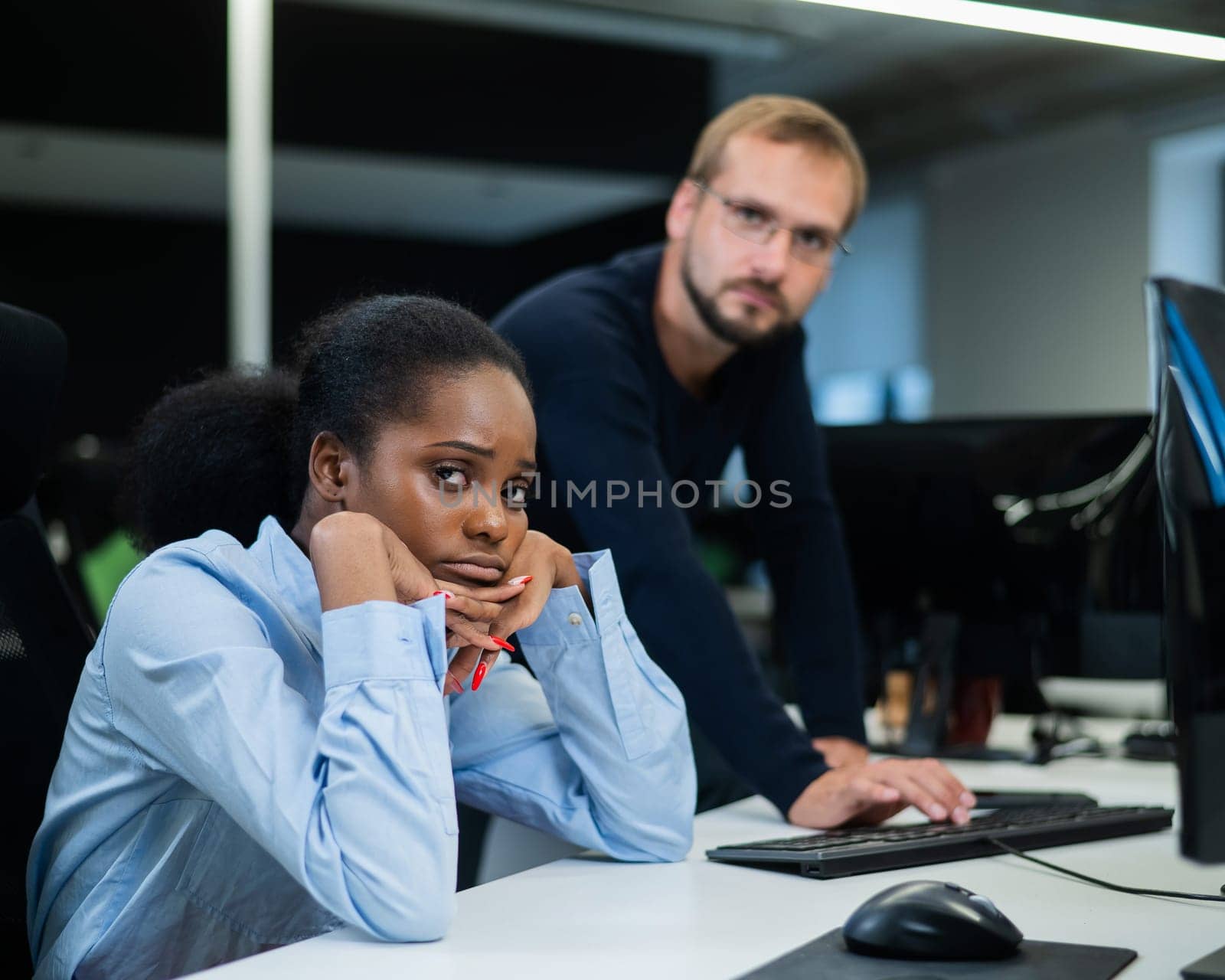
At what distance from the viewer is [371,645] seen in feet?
3.05

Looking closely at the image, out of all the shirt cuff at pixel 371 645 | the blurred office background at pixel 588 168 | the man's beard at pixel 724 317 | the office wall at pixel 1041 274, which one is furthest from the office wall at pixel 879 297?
the shirt cuff at pixel 371 645

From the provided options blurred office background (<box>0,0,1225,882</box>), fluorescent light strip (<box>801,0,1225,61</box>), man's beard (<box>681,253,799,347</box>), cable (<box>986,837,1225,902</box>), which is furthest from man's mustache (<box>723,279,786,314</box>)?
blurred office background (<box>0,0,1225,882</box>)

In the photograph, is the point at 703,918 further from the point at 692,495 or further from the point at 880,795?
the point at 692,495

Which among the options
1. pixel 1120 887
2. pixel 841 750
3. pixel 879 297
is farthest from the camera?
pixel 879 297

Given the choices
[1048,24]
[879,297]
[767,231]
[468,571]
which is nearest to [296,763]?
[468,571]

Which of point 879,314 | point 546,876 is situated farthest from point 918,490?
point 879,314

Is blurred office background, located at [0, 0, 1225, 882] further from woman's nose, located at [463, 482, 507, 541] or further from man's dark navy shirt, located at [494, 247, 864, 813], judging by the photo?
woman's nose, located at [463, 482, 507, 541]

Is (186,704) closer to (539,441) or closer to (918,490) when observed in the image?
(539,441)

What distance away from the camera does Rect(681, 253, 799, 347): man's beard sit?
1.59 m

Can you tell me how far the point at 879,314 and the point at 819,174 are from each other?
507 centimetres

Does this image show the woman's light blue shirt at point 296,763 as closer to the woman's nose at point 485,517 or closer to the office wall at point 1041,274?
the woman's nose at point 485,517

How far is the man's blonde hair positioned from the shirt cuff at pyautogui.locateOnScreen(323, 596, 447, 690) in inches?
35.7

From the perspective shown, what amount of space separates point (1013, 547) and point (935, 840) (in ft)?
2.48

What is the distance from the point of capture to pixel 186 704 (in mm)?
914
